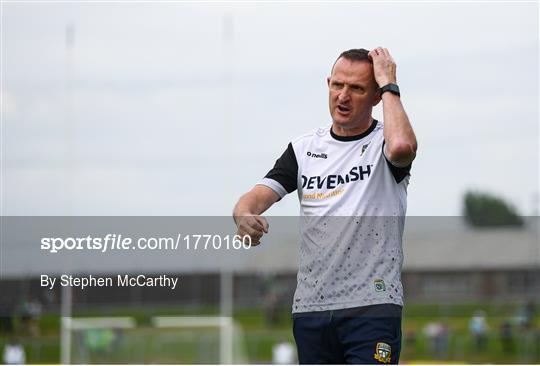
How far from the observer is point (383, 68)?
4.04 m

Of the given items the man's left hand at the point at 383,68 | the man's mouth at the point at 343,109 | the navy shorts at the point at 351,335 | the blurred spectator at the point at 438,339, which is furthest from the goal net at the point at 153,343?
the man's left hand at the point at 383,68

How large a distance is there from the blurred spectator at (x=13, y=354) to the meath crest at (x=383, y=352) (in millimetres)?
10175

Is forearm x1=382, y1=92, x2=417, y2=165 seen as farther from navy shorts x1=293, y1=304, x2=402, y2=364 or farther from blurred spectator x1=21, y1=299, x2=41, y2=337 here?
blurred spectator x1=21, y1=299, x2=41, y2=337

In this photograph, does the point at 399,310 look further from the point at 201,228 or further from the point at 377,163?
the point at 201,228

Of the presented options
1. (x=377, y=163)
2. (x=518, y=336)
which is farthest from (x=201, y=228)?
(x=518, y=336)

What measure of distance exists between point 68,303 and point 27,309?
1311mm

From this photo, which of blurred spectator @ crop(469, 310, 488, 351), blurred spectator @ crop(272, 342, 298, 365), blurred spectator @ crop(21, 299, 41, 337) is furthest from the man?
blurred spectator @ crop(469, 310, 488, 351)

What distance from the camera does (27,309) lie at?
1215 centimetres

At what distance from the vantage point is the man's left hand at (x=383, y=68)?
4020mm

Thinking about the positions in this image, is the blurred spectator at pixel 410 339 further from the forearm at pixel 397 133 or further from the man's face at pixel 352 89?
the forearm at pixel 397 133


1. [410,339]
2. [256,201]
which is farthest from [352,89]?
[410,339]

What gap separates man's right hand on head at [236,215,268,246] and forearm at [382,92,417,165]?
503 millimetres

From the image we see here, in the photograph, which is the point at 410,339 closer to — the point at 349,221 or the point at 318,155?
the point at 318,155

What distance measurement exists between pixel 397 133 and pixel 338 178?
1.13ft
